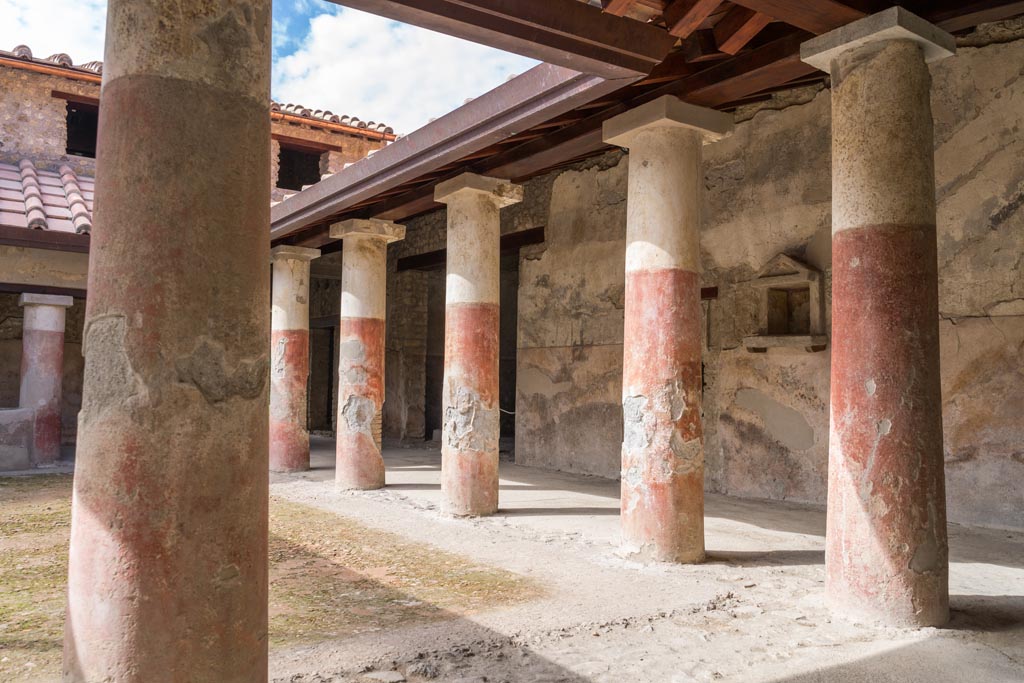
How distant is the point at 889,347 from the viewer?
3.53 metres

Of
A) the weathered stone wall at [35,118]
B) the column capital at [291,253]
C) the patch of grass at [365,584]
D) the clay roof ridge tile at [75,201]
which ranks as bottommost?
the patch of grass at [365,584]

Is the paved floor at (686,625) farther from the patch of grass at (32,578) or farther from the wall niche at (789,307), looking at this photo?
the wall niche at (789,307)

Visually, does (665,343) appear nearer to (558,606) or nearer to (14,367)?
(558,606)

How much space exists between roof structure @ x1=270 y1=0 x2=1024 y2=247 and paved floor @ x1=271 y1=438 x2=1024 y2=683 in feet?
9.28

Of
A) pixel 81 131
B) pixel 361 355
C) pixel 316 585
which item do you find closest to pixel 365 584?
pixel 316 585

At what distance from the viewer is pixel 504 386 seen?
50.9 feet

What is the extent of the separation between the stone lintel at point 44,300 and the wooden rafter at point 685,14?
9.00 m

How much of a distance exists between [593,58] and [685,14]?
→ 504mm

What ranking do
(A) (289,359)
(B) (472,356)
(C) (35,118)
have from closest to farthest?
(B) (472,356), (A) (289,359), (C) (35,118)

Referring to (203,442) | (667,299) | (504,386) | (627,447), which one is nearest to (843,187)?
(667,299)

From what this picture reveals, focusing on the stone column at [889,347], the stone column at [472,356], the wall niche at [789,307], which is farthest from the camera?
the wall niche at [789,307]

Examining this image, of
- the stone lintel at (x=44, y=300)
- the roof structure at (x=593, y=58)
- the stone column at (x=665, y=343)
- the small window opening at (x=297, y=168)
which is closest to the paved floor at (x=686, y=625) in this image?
the stone column at (x=665, y=343)

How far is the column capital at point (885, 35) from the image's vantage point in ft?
11.6

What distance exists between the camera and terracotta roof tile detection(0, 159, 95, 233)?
917cm
